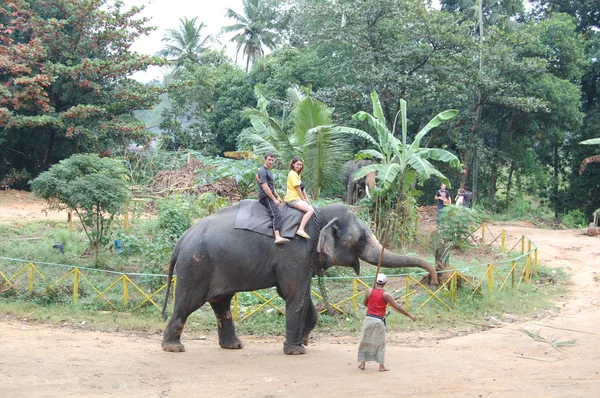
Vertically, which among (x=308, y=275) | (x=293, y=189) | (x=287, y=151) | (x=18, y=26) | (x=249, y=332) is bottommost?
(x=249, y=332)

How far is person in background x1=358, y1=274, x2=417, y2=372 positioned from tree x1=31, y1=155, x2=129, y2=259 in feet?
26.1

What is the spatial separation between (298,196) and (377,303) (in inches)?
80.2

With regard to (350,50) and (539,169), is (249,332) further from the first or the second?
(539,169)

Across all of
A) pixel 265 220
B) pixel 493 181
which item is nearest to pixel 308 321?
pixel 265 220

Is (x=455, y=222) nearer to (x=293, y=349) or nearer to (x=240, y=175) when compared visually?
(x=240, y=175)

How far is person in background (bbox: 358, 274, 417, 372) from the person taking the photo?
321 inches

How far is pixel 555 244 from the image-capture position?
1981 cm

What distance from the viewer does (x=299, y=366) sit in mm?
8461

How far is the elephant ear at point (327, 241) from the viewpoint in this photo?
29.1 ft

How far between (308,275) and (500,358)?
3.01 meters

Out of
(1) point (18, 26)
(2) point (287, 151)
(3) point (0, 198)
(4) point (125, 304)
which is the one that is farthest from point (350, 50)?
(4) point (125, 304)

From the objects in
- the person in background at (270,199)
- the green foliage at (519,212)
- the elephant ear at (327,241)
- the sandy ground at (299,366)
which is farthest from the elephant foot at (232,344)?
the green foliage at (519,212)

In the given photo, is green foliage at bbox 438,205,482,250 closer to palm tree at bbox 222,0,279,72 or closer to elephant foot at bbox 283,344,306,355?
elephant foot at bbox 283,344,306,355

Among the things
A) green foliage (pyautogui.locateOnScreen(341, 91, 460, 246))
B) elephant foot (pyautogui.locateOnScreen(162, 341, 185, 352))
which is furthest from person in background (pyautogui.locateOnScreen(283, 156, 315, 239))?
green foliage (pyautogui.locateOnScreen(341, 91, 460, 246))
